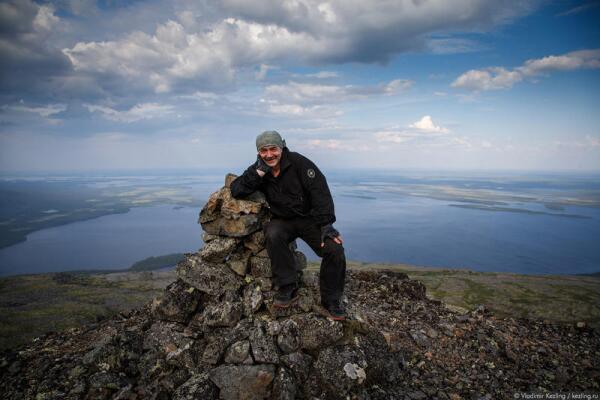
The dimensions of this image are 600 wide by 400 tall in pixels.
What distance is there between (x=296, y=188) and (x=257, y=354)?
5.04m

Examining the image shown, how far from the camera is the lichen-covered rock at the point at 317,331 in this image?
9.13 meters

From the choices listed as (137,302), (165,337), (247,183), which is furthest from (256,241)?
(137,302)

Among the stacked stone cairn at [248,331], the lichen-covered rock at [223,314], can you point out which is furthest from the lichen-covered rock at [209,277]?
the lichen-covered rock at [223,314]

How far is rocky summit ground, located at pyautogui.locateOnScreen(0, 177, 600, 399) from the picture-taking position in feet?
28.2

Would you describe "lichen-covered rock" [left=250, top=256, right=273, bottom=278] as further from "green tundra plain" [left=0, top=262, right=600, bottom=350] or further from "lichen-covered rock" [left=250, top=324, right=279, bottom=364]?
"green tundra plain" [left=0, top=262, right=600, bottom=350]

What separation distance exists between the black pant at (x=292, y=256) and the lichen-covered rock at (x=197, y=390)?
3.33 metres

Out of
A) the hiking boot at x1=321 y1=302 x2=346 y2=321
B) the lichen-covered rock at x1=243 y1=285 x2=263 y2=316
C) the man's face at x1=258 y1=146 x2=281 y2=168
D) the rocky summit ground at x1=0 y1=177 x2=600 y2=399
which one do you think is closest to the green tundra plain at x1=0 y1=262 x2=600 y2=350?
the rocky summit ground at x1=0 y1=177 x2=600 y2=399

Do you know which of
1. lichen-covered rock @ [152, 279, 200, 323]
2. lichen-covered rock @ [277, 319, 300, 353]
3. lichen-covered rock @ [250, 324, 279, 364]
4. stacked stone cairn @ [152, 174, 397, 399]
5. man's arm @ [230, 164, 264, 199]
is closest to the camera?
stacked stone cairn @ [152, 174, 397, 399]

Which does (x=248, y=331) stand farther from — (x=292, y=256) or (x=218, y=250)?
(x=218, y=250)

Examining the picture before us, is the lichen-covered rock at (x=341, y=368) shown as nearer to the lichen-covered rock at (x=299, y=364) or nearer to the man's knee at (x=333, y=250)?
the lichen-covered rock at (x=299, y=364)

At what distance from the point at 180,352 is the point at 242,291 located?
2.63 metres

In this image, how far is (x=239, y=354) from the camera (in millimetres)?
8742

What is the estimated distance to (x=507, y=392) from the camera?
994cm

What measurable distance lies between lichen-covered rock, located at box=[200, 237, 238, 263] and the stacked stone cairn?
0.04 meters
